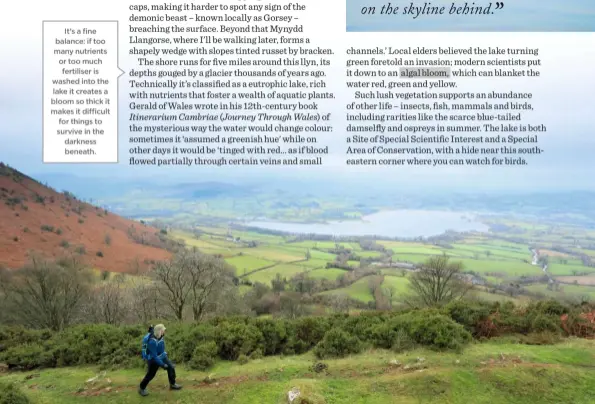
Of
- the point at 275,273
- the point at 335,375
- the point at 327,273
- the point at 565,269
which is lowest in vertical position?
the point at 327,273

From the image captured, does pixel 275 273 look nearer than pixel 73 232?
Yes

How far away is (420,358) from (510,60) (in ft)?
36.4

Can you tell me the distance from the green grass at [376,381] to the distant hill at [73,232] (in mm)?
18059

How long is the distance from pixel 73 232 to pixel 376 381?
27.5 meters

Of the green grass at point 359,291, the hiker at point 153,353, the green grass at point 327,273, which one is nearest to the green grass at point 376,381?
the hiker at point 153,353

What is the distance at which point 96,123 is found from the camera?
46.1 ft

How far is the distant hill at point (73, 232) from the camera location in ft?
90.0

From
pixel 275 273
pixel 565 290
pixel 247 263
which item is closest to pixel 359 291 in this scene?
pixel 275 273

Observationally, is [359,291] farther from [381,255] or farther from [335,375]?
[335,375]

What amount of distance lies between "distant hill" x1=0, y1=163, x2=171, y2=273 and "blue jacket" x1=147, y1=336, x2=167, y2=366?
19.1 meters

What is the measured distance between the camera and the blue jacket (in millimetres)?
8070

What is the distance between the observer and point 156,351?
812 centimetres

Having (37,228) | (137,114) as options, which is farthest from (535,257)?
(37,228)

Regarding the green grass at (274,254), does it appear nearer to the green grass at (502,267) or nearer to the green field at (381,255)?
the green field at (381,255)
